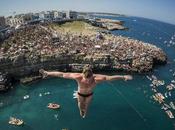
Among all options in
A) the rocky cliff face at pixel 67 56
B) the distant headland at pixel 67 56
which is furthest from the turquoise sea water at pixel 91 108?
the rocky cliff face at pixel 67 56

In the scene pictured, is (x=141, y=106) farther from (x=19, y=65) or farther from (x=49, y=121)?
(x=19, y=65)

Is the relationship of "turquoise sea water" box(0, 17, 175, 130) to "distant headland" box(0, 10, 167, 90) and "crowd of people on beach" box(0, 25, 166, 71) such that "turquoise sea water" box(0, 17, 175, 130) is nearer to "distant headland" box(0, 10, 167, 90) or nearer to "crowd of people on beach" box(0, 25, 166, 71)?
"distant headland" box(0, 10, 167, 90)

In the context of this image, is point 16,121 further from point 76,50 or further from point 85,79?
point 85,79

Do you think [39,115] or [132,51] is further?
[132,51]

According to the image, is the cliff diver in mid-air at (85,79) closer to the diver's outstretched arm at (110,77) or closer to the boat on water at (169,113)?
the diver's outstretched arm at (110,77)

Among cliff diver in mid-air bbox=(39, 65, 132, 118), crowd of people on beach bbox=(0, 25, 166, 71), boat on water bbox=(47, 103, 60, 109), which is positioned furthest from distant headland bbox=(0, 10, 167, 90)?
cliff diver in mid-air bbox=(39, 65, 132, 118)

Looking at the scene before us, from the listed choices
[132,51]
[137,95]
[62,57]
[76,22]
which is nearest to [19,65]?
[62,57]

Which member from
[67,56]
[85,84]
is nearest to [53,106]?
[67,56]

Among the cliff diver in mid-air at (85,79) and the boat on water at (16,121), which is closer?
the cliff diver in mid-air at (85,79)
